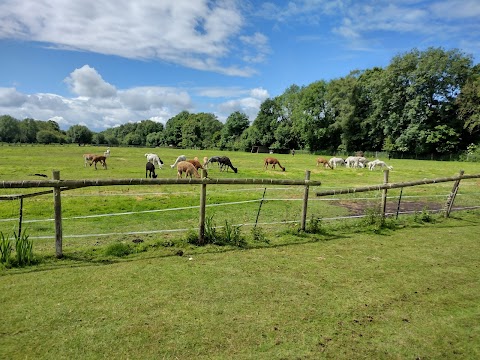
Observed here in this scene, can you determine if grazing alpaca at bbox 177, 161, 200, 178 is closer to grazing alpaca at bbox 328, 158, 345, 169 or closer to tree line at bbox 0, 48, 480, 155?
grazing alpaca at bbox 328, 158, 345, 169

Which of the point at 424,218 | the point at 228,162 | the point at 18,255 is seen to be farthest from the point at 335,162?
the point at 18,255

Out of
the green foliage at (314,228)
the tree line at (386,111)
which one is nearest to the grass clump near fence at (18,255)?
the green foliage at (314,228)

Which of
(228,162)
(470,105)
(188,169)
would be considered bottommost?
(188,169)

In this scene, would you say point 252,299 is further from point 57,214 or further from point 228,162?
point 228,162

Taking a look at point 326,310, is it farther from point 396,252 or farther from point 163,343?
point 396,252

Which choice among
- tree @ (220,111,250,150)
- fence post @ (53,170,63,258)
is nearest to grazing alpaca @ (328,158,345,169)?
fence post @ (53,170,63,258)

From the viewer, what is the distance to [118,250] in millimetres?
6273

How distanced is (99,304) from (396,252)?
19.3ft

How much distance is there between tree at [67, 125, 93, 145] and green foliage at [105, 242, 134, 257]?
114661 millimetres

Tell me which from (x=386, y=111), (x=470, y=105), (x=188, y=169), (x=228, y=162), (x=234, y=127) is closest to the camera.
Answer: (x=188, y=169)

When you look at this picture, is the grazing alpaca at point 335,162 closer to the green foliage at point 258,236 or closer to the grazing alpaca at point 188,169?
the grazing alpaca at point 188,169

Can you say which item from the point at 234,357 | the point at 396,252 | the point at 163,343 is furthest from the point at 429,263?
the point at 163,343

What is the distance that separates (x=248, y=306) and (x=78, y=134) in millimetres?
119863

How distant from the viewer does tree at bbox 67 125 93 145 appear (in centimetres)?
10931
